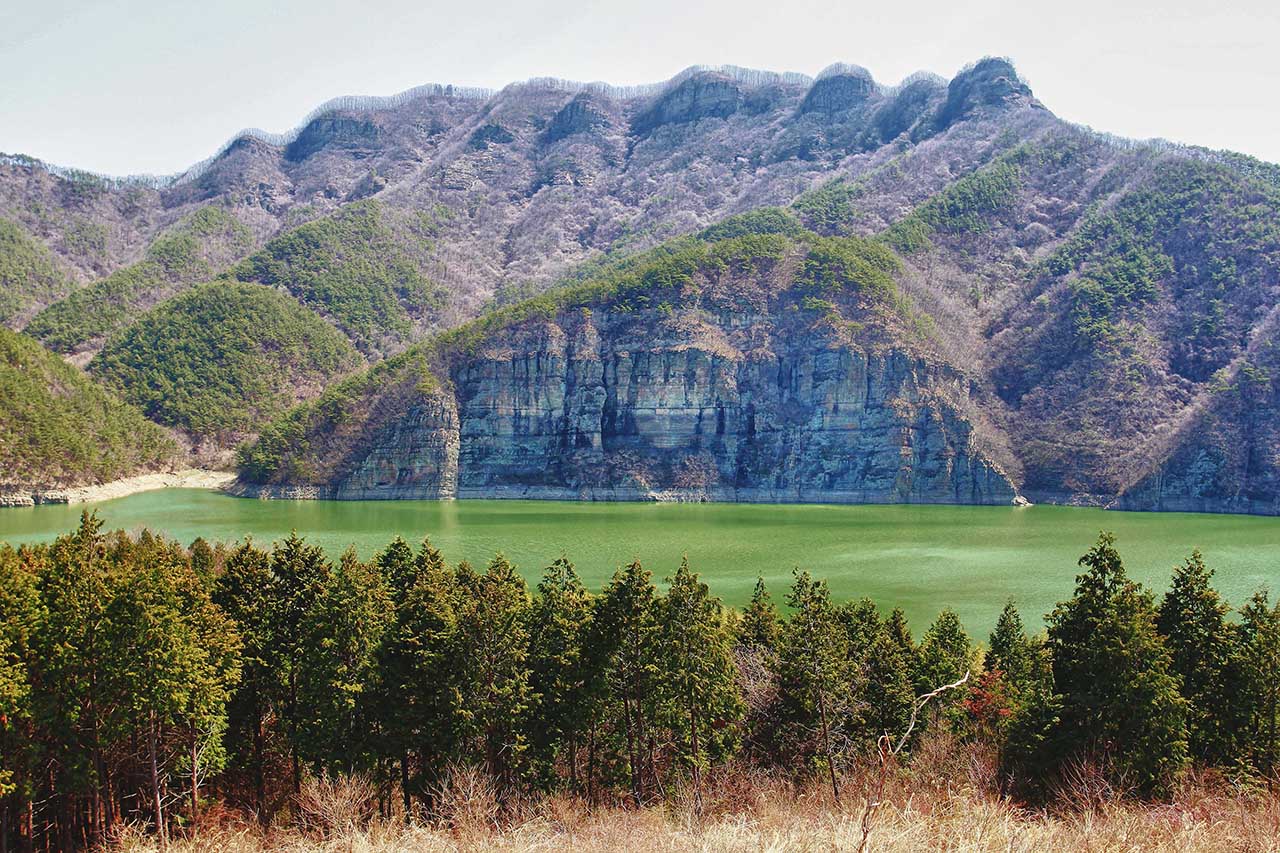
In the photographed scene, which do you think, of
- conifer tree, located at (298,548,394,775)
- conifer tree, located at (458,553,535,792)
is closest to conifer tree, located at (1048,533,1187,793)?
conifer tree, located at (458,553,535,792)

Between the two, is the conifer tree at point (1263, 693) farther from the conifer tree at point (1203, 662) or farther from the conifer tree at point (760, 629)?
the conifer tree at point (760, 629)

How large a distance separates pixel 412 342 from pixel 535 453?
73.2 meters

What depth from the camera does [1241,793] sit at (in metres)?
17.6

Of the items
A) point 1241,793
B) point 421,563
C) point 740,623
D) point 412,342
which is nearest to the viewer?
point 1241,793

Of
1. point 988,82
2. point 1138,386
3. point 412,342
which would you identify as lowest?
point 1138,386

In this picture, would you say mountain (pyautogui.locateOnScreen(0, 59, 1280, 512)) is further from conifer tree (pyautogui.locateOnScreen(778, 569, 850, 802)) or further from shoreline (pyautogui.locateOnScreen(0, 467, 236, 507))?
conifer tree (pyautogui.locateOnScreen(778, 569, 850, 802))

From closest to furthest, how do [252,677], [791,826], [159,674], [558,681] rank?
[791,826] < [159,674] < [558,681] < [252,677]

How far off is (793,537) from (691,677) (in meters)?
54.6

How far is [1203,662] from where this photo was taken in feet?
77.8

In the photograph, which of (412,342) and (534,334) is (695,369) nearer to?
(534,334)

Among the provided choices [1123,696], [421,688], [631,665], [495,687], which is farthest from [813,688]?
[421,688]

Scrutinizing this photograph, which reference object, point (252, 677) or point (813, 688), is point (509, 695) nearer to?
point (252, 677)

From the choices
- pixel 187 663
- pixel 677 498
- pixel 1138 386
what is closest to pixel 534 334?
pixel 677 498

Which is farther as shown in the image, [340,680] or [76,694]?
[340,680]
